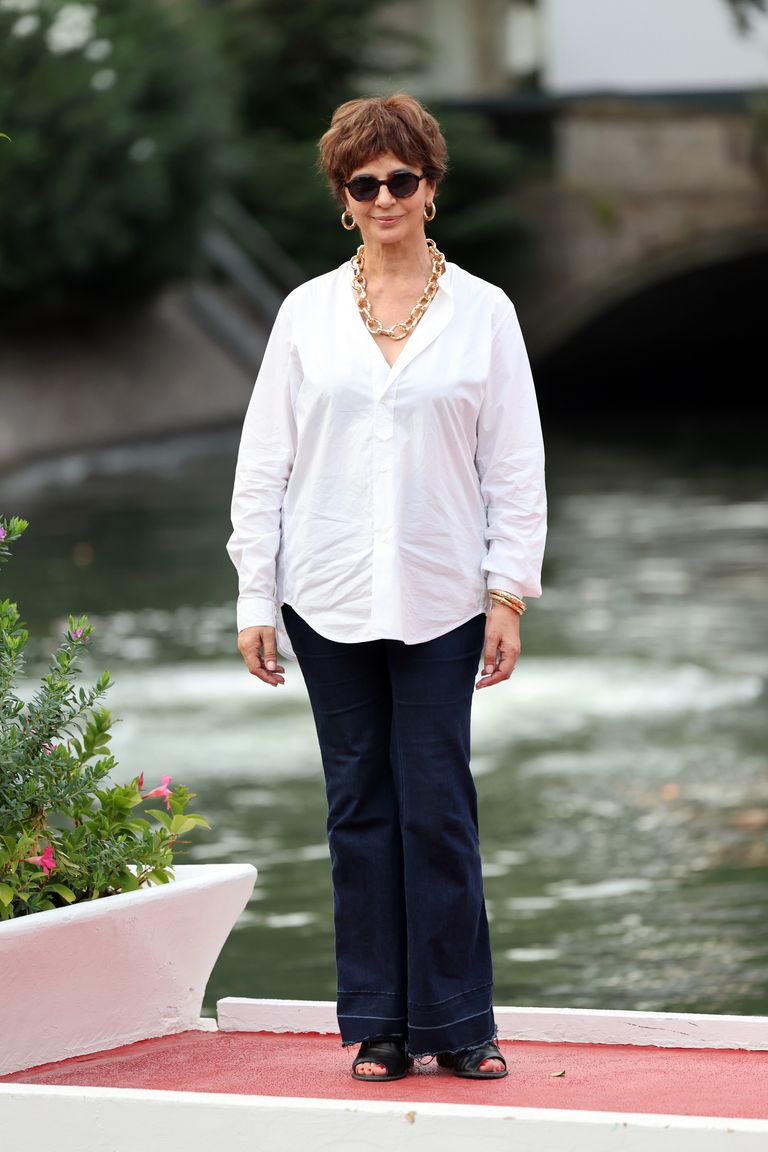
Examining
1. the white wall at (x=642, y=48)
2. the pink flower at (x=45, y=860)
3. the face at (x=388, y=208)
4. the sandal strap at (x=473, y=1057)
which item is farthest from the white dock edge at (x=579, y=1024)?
the white wall at (x=642, y=48)

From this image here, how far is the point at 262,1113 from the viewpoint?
3.08 meters

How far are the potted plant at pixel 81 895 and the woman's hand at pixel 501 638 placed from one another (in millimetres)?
693

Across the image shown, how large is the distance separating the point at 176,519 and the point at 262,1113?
48.4 feet

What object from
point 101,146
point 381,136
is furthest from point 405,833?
point 101,146

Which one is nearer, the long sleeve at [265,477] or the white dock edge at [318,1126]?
the white dock edge at [318,1126]

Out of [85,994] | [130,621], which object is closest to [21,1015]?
[85,994]

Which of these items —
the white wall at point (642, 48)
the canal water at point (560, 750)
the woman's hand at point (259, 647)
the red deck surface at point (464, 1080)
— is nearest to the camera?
the red deck surface at point (464, 1080)

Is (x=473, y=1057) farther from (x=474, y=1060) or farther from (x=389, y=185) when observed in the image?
(x=389, y=185)

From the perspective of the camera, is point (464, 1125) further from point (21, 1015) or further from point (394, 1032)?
point (21, 1015)

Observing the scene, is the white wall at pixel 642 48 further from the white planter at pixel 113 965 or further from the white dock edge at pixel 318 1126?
the white dock edge at pixel 318 1126

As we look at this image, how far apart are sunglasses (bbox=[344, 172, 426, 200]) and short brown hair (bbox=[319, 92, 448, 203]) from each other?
0.10 ft

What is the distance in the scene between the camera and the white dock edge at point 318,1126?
2896mm

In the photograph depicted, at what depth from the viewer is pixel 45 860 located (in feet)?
11.7

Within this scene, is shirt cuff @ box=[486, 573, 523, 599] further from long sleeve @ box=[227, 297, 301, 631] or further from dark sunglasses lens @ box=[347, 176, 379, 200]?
dark sunglasses lens @ box=[347, 176, 379, 200]
